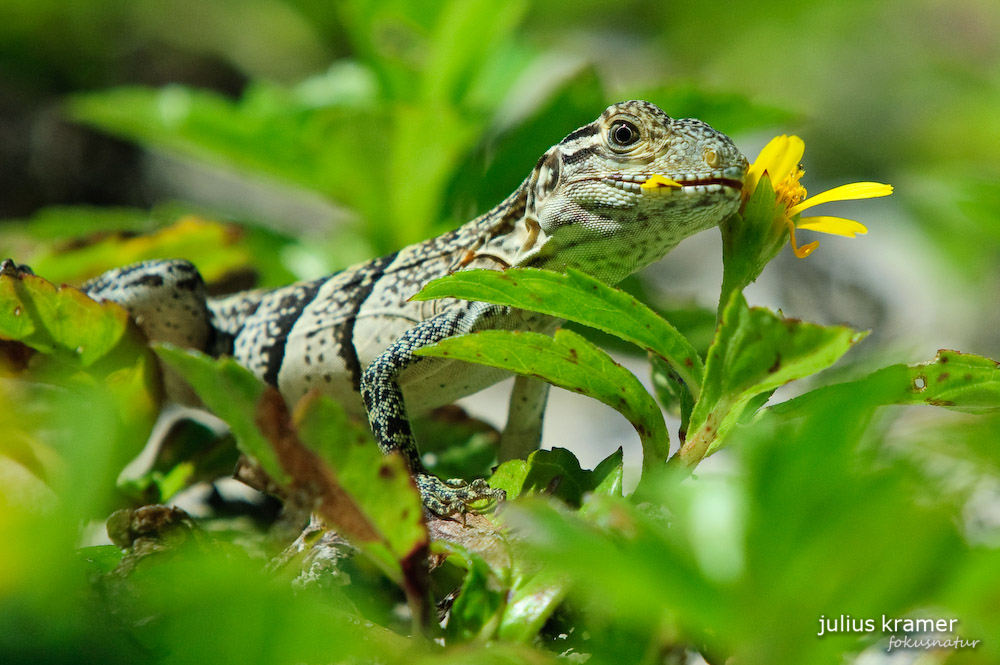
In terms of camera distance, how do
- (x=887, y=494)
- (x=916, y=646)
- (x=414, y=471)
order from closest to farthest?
(x=887, y=494)
(x=916, y=646)
(x=414, y=471)

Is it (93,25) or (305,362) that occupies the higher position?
(93,25)

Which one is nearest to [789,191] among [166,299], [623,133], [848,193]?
[848,193]

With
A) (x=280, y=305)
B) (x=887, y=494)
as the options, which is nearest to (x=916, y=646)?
(x=887, y=494)

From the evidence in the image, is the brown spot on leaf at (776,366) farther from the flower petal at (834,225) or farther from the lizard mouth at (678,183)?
the lizard mouth at (678,183)

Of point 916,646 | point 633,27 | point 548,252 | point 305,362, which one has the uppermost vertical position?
point 633,27

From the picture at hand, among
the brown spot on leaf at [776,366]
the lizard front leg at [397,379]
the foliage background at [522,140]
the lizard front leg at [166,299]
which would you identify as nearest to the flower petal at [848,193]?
the foliage background at [522,140]

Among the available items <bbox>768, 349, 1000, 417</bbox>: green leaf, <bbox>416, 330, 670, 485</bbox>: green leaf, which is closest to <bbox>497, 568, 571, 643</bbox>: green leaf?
<bbox>416, 330, 670, 485</bbox>: green leaf

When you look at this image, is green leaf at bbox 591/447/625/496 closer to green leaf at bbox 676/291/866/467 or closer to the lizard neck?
green leaf at bbox 676/291/866/467

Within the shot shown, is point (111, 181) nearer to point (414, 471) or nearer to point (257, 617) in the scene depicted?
point (414, 471)

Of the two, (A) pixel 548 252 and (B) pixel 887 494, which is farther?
(A) pixel 548 252

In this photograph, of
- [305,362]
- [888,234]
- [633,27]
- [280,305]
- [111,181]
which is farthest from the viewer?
[633,27]
